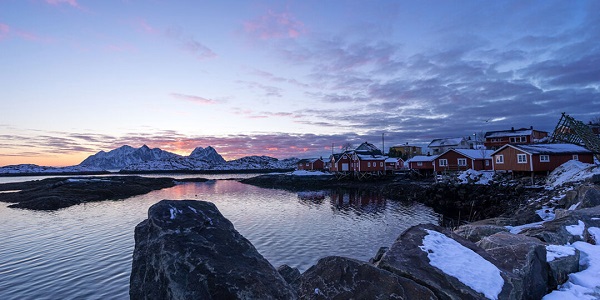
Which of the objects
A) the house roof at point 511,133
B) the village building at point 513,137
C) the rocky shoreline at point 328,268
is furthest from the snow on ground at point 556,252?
the house roof at point 511,133

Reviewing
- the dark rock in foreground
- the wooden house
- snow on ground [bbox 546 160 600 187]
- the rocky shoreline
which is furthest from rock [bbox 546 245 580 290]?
the dark rock in foreground

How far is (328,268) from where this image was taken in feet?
18.7

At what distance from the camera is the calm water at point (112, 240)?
12727 millimetres

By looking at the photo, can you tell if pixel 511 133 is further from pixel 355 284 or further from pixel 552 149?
pixel 355 284

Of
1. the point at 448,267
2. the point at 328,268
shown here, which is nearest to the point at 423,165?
the point at 448,267

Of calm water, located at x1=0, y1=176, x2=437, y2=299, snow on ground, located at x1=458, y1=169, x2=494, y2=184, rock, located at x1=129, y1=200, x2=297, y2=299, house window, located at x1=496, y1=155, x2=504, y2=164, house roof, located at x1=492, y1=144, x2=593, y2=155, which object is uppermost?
house roof, located at x1=492, y1=144, x2=593, y2=155

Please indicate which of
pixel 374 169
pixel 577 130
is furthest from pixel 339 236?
pixel 374 169

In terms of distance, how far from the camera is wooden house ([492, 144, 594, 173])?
3744 centimetres

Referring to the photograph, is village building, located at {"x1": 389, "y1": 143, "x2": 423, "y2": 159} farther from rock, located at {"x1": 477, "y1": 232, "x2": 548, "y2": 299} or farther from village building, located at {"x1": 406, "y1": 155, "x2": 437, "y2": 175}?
rock, located at {"x1": 477, "y1": 232, "x2": 548, "y2": 299}

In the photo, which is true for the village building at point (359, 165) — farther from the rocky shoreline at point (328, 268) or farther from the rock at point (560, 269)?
the rocky shoreline at point (328, 268)

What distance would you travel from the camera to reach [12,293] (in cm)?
1174

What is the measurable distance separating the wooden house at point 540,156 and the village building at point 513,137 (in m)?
30.2

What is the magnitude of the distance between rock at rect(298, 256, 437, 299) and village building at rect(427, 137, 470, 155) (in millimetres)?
89698

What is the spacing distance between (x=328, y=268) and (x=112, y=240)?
61.9 ft
